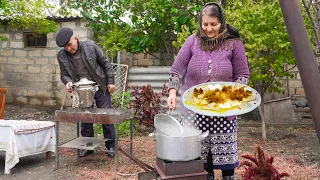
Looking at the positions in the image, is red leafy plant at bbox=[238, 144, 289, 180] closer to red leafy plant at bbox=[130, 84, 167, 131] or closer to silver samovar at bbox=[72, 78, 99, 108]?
silver samovar at bbox=[72, 78, 99, 108]

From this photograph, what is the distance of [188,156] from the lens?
276 centimetres

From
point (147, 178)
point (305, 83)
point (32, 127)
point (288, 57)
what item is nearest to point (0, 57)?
point (32, 127)

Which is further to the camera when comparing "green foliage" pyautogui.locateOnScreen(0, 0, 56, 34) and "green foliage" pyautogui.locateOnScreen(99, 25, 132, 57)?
"green foliage" pyautogui.locateOnScreen(99, 25, 132, 57)

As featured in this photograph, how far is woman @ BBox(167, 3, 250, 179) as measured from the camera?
307 cm

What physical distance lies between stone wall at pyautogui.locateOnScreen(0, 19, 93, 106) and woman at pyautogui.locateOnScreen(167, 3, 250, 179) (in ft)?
21.8

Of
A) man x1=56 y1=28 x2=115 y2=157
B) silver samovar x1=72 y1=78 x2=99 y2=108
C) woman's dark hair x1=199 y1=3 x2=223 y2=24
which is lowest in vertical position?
silver samovar x1=72 y1=78 x2=99 y2=108

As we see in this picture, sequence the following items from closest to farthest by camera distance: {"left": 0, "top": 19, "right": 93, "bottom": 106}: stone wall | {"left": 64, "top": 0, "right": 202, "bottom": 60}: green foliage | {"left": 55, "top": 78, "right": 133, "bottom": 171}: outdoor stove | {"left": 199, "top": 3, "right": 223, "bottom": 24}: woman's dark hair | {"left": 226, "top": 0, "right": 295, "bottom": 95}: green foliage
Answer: {"left": 199, "top": 3, "right": 223, "bottom": 24}: woman's dark hair < {"left": 55, "top": 78, "right": 133, "bottom": 171}: outdoor stove < {"left": 226, "top": 0, "right": 295, "bottom": 95}: green foliage < {"left": 64, "top": 0, "right": 202, "bottom": 60}: green foliage < {"left": 0, "top": 19, "right": 93, "bottom": 106}: stone wall

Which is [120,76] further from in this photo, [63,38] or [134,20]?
[63,38]

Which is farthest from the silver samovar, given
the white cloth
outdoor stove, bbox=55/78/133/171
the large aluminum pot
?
the large aluminum pot

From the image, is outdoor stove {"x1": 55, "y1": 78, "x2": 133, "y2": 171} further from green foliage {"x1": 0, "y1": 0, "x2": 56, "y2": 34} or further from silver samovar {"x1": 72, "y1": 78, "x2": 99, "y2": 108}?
green foliage {"x1": 0, "y1": 0, "x2": 56, "y2": 34}

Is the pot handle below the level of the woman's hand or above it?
below

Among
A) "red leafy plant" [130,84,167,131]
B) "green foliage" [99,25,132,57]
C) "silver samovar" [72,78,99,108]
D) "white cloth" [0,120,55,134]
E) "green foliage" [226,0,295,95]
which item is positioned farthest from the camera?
"green foliage" [99,25,132,57]

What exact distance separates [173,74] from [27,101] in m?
7.82

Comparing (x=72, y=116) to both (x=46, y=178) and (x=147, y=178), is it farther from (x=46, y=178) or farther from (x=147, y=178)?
(x=147, y=178)
